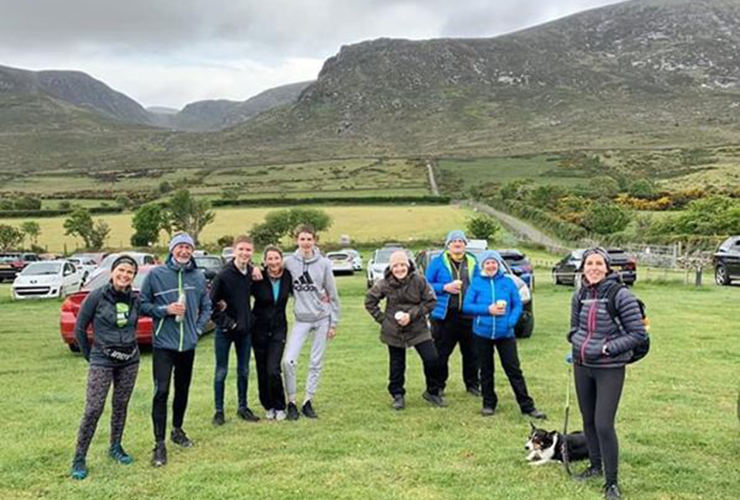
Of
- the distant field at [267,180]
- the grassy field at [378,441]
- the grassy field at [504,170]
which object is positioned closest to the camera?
the grassy field at [378,441]

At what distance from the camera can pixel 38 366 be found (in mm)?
11484

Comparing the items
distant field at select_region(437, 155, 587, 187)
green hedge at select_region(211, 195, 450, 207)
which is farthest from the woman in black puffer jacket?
distant field at select_region(437, 155, 587, 187)

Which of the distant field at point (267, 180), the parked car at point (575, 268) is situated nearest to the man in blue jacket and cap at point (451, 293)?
the parked car at point (575, 268)

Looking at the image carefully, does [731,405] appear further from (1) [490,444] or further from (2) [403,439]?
(2) [403,439]

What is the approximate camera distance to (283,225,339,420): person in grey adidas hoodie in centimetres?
744

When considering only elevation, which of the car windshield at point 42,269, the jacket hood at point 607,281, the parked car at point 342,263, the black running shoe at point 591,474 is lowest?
the parked car at point 342,263

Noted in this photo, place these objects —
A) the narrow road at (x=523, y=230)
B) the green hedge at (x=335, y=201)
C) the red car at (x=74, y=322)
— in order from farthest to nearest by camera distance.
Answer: the green hedge at (x=335, y=201) → the narrow road at (x=523, y=230) → the red car at (x=74, y=322)

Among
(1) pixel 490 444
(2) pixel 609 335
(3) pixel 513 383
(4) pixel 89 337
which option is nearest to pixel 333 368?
(3) pixel 513 383

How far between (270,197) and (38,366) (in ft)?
261

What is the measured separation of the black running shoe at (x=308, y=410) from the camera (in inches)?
300

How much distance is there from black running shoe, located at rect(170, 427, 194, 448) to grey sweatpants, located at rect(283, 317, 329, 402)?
1254 mm

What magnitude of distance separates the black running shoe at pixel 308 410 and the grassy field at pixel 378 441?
0.65 feet

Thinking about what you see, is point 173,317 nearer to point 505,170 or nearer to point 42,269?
point 42,269

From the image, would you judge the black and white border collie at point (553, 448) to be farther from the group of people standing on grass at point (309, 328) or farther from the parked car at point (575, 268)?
the parked car at point (575, 268)
